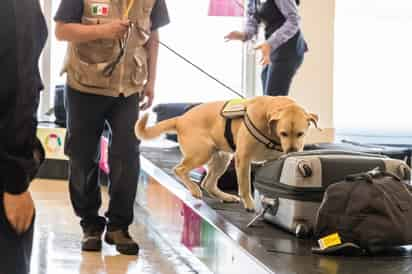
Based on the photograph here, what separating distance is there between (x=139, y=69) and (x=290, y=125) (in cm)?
77

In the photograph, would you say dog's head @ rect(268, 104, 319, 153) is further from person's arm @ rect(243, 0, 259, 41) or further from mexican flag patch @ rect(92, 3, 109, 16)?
person's arm @ rect(243, 0, 259, 41)

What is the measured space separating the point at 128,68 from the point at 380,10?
404cm

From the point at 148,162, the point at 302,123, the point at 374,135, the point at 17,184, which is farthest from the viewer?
the point at 374,135

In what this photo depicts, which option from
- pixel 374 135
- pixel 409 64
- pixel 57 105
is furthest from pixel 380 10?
pixel 57 105

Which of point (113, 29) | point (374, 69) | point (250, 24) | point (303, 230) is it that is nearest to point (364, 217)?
point (303, 230)

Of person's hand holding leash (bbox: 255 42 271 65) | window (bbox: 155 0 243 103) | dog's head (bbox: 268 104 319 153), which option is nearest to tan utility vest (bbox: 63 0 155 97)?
dog's head (bbox: 268 104 319 153)

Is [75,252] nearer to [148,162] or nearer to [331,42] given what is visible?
[148,162]

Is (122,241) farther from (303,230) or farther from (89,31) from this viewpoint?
(303,230)

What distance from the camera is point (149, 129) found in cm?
315

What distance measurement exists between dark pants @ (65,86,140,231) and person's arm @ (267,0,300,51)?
961mm

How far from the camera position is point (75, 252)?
3322 mm

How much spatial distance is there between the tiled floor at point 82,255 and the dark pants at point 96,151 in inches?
6.4

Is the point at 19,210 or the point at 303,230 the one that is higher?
the point at 19,210

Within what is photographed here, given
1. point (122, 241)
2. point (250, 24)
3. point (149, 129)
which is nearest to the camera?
point (149, 129)
